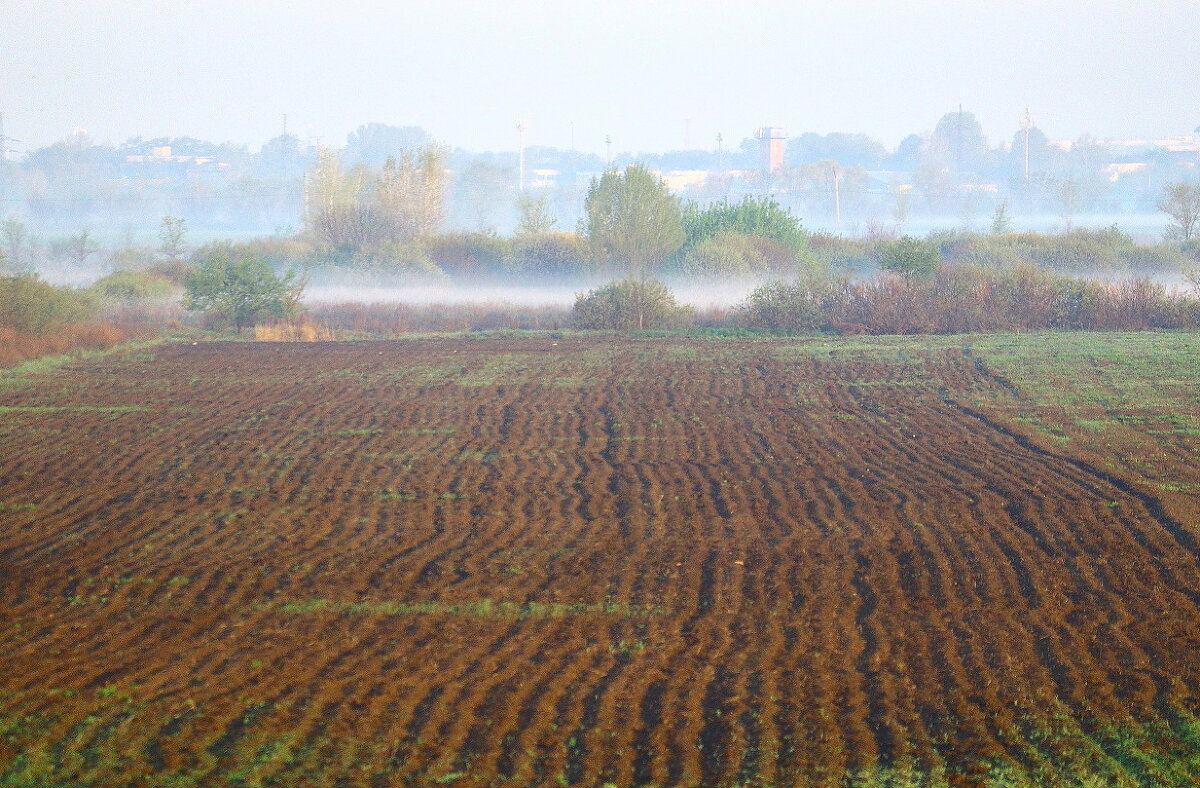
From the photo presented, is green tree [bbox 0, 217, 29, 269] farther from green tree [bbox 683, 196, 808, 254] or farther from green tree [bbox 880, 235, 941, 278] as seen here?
green tree [bbox 880, 235, 941, 278]

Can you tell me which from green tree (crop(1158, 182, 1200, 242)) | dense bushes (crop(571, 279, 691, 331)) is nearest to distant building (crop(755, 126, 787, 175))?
green tree (crop(1158, 182, 1200, 242))

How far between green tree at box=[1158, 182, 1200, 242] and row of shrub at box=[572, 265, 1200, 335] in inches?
1288

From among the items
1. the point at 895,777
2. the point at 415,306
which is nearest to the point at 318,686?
the point at 895,777

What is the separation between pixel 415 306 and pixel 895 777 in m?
34.1

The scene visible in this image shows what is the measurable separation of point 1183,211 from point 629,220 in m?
40.2

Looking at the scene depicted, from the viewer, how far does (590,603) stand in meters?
8.93

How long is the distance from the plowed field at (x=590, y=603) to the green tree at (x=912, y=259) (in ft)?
55.7

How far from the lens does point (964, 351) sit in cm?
2558

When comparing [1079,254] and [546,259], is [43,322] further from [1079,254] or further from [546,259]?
[1079,254]

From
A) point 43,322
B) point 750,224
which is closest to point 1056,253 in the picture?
point 750,224

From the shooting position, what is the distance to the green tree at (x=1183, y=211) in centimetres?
6190

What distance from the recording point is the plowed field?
21.1ft

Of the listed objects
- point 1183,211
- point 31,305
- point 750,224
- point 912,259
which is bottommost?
point 31,305

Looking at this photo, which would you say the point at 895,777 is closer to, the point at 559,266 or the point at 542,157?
the point at 559,266
